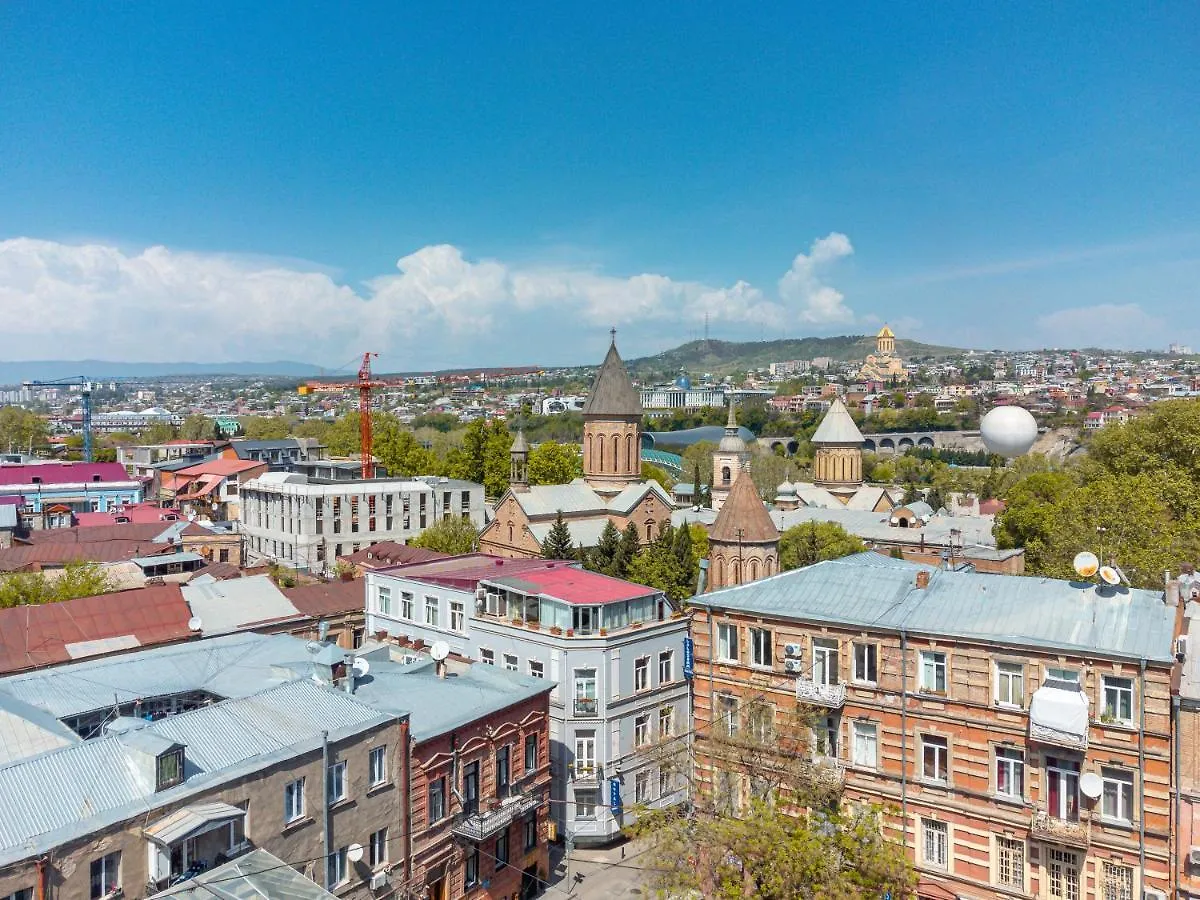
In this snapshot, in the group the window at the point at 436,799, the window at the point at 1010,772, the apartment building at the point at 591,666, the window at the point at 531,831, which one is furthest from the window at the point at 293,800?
the window at the point at 1010,772

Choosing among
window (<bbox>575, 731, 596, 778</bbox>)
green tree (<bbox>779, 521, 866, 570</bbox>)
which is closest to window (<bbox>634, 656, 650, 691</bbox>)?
window (<bbox>575, 731, 596, 778</bbox>)

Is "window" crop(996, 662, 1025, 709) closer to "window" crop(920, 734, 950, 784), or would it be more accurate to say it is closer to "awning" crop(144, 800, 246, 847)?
"window" crop(920, 734, 950, 784)

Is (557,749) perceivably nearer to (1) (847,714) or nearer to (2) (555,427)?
(1) (847,714)

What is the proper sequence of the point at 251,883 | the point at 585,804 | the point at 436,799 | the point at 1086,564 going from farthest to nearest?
the point at 585,804 → the point at 1086,564 → the point at 436,799 → the point at 251,883

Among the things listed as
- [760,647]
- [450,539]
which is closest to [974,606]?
[760,647]

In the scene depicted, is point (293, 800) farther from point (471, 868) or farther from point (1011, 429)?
point (1011, 429)

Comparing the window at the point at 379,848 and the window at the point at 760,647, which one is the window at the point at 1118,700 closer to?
the window at the point at 760,647
